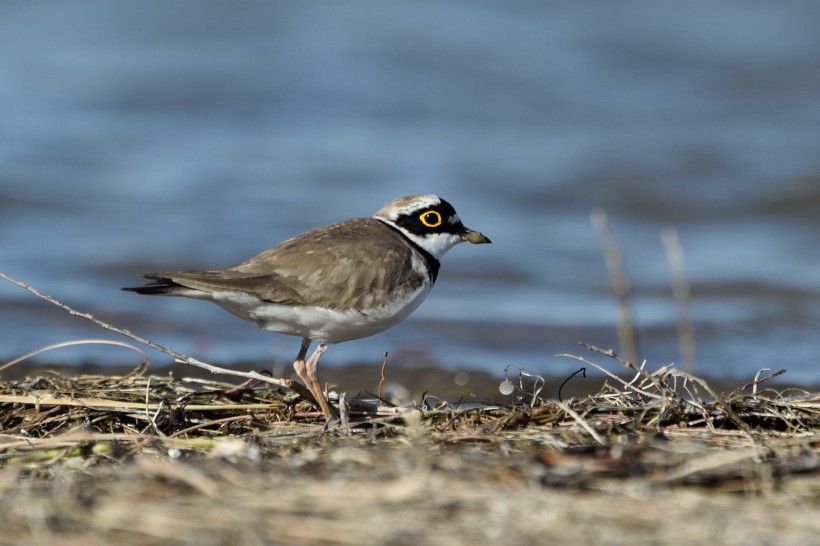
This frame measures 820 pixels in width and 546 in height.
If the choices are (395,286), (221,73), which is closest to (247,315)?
(395,286)

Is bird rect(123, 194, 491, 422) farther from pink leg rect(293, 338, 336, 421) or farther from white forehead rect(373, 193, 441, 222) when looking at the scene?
white forehead rect(373, 193, 441, 222)

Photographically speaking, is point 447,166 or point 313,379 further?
point 447,166

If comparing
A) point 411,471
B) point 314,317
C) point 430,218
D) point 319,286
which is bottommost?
point 411,471

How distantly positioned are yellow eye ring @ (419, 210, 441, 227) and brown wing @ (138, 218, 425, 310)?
1.51 feet

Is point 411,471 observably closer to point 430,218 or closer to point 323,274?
point 323,274

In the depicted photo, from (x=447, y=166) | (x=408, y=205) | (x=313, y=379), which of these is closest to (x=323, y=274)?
(x=313, y=379)

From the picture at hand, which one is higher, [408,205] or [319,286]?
[408,205]

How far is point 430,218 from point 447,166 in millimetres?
8995

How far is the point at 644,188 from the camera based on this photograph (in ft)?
50.7

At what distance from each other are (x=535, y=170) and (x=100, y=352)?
8333 mm

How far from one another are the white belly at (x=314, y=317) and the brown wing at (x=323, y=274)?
0.14 feet

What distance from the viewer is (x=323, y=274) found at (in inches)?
235

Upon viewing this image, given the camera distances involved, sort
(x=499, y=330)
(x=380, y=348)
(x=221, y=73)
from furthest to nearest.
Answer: (x=221, y=73) → (x=499, y=330) → (x=380, y=348)

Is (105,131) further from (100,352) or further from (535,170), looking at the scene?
(100,352)
